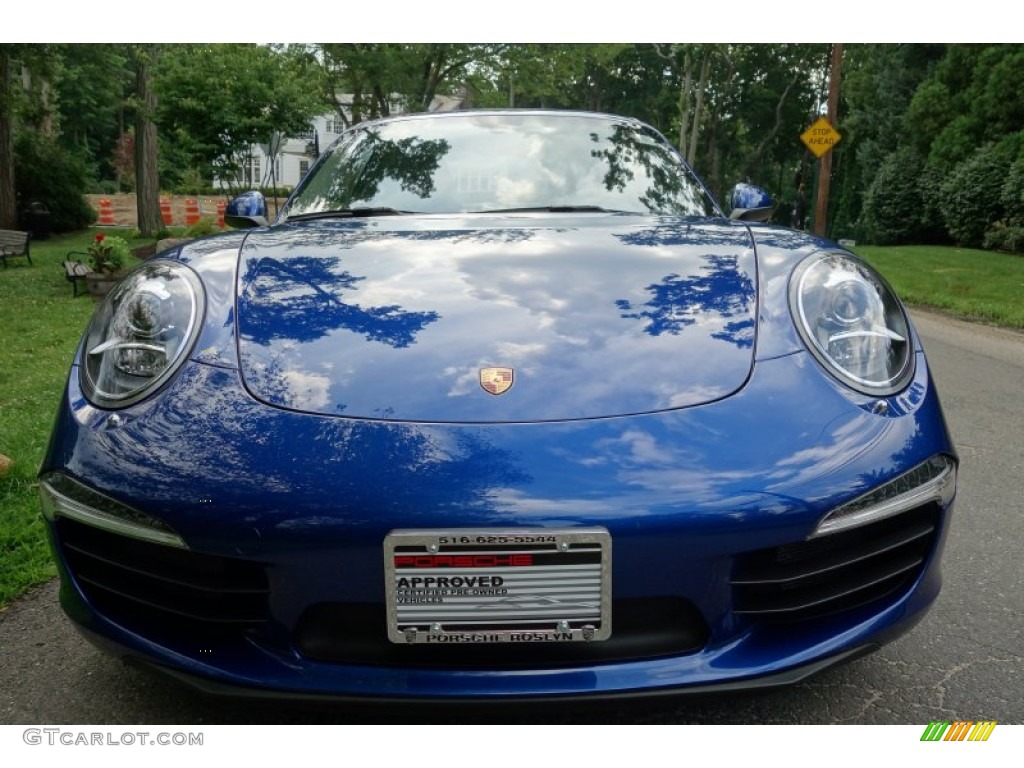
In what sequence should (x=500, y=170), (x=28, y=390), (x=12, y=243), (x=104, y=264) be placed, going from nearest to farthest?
(x=500, y=170), (x=28, y=390), (x=104, y=264), (x=12, y=243)

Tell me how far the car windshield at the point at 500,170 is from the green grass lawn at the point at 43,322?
142cm

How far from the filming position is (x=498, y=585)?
1433 mm

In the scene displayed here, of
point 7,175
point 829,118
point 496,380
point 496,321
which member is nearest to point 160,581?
point 496,380

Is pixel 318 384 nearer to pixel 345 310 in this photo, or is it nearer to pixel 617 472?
pixel 345 310

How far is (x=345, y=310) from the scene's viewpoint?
188 cm

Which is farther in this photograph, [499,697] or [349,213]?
[349,213]

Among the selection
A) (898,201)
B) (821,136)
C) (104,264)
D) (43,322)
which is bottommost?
(43,322)

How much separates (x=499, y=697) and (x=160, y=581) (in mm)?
632

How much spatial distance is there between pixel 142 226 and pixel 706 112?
107 feet

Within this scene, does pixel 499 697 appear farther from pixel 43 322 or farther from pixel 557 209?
pixel 43 322

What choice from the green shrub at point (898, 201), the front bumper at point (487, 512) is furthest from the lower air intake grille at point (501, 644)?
the green shrub at point (898, 201)

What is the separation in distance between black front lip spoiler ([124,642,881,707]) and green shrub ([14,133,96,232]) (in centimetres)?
2455

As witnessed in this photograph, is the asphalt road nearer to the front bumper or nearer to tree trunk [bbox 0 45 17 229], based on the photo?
the front bumper

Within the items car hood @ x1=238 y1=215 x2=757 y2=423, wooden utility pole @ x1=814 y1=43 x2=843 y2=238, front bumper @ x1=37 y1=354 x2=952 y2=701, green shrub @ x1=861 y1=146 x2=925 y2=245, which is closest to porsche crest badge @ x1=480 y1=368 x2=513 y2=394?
car hood @ x1=238 y1=215 x2=757 y2=423
